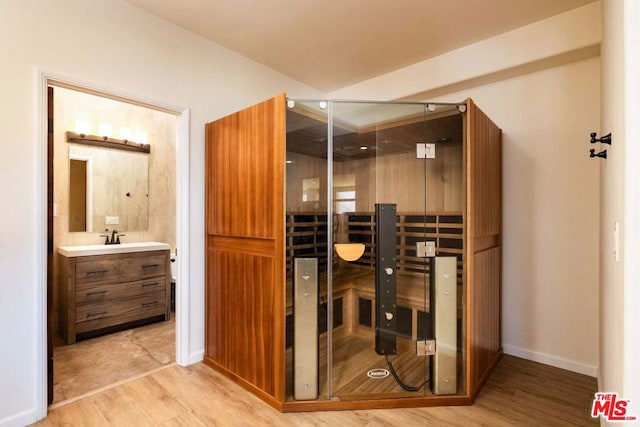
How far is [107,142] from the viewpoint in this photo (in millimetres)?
3682

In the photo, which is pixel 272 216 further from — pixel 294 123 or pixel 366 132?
pixel 366 132

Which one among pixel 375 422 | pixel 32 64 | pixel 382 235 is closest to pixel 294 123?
pixel 382 235

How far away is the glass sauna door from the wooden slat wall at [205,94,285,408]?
0.11m

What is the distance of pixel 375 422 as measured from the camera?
1.90m

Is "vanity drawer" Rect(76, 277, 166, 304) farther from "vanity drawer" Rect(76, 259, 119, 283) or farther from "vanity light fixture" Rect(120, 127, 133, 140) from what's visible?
"vanity light fixture" Rect(120, 127, 133, 140)

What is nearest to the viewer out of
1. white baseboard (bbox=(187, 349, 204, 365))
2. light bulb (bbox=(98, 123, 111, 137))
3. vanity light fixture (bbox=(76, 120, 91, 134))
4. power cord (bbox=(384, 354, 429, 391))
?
power cord (bbox=(384, 354, 429, 391))

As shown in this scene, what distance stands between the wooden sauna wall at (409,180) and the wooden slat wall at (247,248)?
1.80ft

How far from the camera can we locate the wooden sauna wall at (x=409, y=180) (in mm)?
2244

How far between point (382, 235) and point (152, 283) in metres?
2.86

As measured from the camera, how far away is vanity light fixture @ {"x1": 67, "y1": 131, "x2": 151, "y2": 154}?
11.3 feet

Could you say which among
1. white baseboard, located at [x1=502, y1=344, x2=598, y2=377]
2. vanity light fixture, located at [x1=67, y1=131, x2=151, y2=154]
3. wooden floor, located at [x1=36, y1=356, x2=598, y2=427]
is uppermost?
vanity light fixture, located at [x1=67, y1=131, x2=151, y2=154]

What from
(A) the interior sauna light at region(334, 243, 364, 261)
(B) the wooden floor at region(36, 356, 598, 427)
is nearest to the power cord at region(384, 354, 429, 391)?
(B) the wooden floor at region(36, 356, 598, 427)

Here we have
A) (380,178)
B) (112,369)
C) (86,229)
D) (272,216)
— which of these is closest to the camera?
(272,216)

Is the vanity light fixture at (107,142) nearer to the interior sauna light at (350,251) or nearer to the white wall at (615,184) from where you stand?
the interior sauna light at (350,251)
